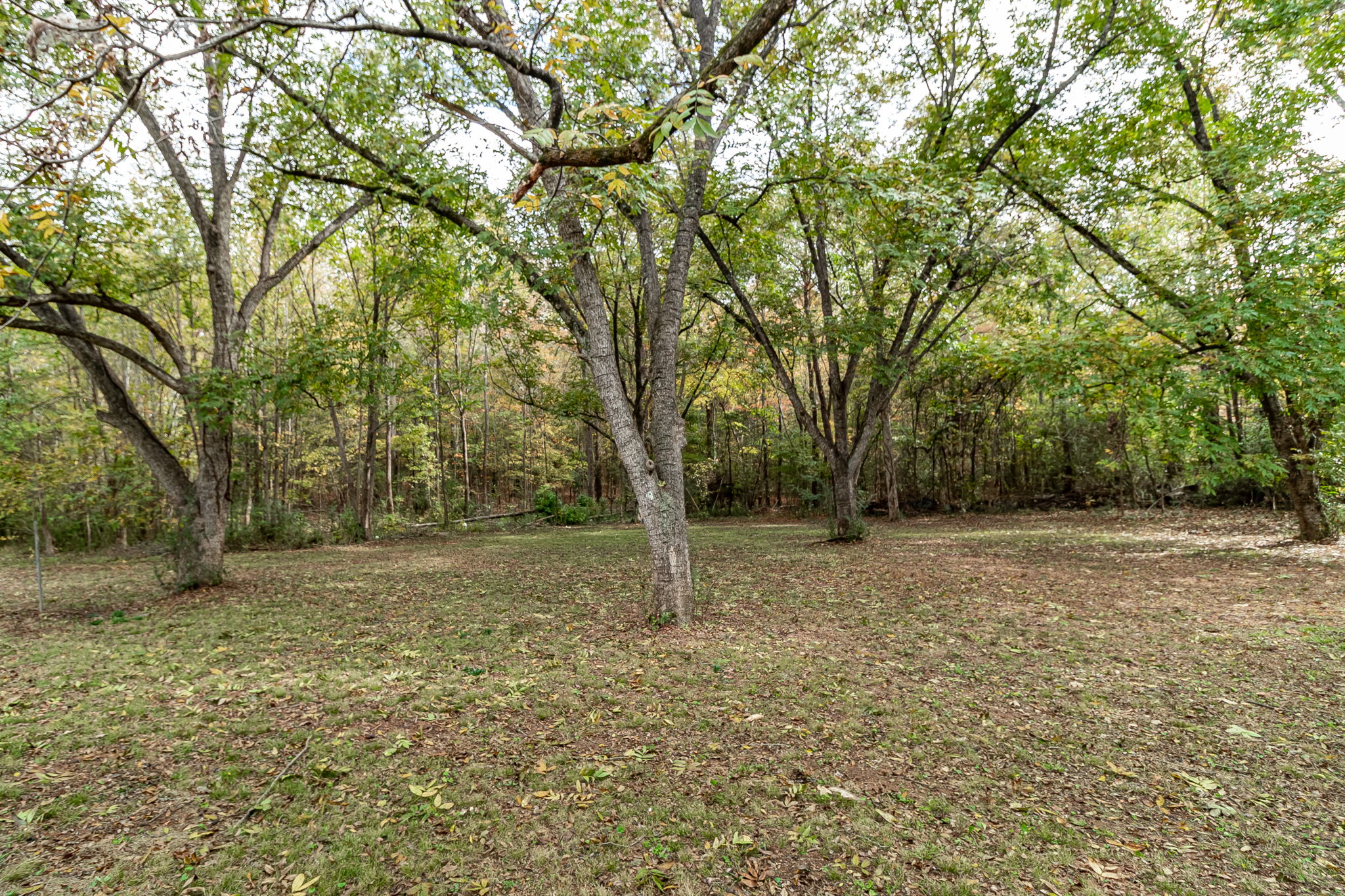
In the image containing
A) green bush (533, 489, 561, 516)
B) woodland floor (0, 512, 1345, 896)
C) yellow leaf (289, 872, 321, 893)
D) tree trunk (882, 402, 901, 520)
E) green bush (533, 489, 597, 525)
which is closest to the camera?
yellow leaf (289, 872, 321, 893)

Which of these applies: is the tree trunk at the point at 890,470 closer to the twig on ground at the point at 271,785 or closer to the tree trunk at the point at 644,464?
the tree trunk at the point at 644,464

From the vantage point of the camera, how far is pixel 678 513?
571cm

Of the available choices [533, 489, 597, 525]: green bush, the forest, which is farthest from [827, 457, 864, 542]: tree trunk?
[533, 489, 597, 525]: green bush

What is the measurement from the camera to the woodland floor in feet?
7.76

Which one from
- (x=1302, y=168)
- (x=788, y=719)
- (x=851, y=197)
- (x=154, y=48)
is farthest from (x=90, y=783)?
(x=1302, y=168)

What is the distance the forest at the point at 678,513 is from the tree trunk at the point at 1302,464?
0.09m

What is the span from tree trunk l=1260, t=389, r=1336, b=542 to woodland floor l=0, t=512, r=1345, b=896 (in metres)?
2.67

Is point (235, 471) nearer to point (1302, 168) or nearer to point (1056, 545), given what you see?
point (1056, 545)

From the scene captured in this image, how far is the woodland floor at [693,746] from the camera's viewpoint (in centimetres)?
237

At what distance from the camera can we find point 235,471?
1403cm

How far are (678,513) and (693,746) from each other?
260cm

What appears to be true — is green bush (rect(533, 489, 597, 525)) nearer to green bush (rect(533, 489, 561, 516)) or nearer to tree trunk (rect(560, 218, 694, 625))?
green bush (rect(533, 489, 561, 516))

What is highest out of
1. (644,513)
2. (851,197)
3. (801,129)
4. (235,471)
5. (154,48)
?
(801,129)

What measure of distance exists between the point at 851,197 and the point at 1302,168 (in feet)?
22.2
